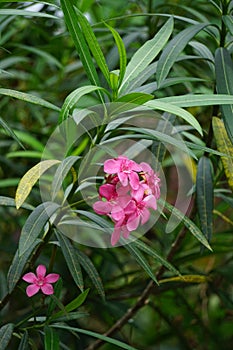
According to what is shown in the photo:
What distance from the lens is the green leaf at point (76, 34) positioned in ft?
2.84

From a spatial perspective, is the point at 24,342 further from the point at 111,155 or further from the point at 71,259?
the point at 111,155

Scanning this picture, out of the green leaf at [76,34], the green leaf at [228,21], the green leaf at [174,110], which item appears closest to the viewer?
the green leaf at [174,110]

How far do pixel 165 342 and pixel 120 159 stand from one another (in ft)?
3.93

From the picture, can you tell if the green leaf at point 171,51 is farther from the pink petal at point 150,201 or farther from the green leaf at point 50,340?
the green leaf at point 50,340

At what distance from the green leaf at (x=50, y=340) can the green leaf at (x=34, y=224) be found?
0.17 metres

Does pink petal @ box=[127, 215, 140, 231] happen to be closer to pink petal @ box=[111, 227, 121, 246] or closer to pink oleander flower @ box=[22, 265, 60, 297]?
pink petal @ box=[111, 227, 121, 246]

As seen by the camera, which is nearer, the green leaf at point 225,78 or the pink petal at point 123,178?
the pink petal at point 123,178

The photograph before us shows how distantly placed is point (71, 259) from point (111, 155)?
0.57 ft

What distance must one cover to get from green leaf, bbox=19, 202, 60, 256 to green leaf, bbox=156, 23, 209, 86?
23 centimetres

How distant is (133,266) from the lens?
195 centimetres

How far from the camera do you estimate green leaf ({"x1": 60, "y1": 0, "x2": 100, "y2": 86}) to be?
864mm

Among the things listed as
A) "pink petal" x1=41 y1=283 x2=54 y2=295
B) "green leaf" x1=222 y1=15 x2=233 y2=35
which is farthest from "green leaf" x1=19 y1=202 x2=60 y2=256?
"green leaf" x1=222 y1=15 x2=233 y2=35

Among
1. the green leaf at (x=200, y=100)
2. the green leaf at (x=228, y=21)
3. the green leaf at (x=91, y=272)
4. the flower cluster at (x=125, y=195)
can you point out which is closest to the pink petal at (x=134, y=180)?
the flower cluster at (x=125, y=195)

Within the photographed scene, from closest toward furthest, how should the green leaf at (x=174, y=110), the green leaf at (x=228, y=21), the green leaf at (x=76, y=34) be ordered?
the green leaf at (x=174, y=110) → the green leaf at (x=76, y=34) → the green leaf at (x=228, y=21)
